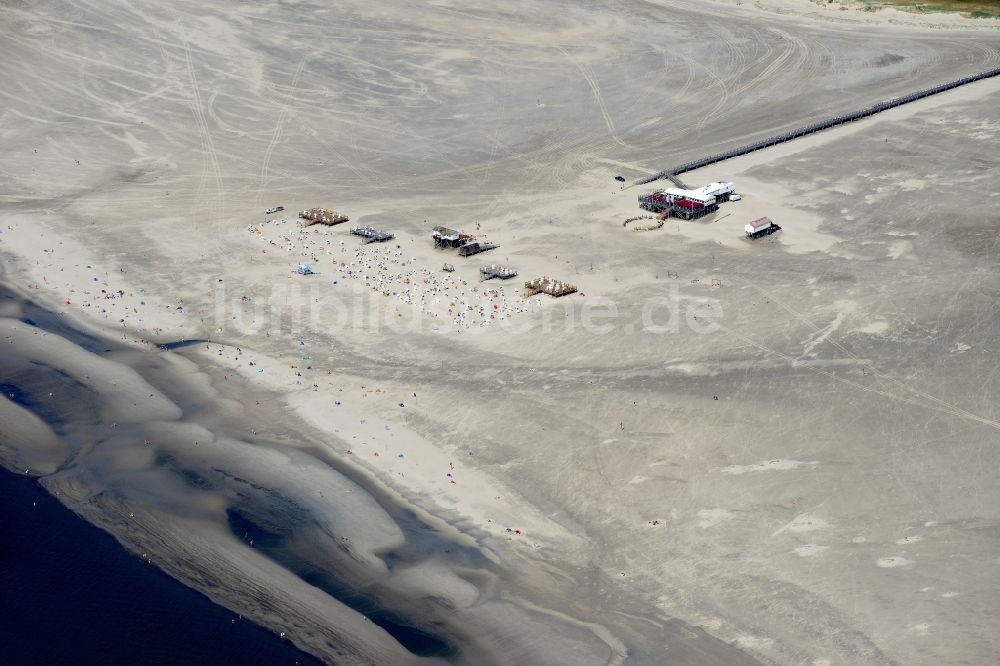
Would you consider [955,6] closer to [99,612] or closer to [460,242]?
[460,242]

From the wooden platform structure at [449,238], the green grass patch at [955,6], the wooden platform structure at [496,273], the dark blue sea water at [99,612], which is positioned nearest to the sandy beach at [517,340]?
the wooden platform structure at [496,273]

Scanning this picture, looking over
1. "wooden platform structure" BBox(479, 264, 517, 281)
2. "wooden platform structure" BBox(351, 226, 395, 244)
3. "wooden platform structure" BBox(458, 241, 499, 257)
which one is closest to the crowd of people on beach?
"wooden platform structure" BBox(351, 226, 395, 244)

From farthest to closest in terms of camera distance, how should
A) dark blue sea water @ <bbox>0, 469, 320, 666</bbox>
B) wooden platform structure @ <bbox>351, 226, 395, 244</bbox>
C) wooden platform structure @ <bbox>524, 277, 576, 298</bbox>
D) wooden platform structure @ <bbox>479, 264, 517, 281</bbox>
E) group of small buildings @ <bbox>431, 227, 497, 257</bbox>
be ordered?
wooden platform structure @ <bbox>351, 226, 395, 244</bbox> < group of small buildings @ <bbox>431, 227, 497, 257</bbox> < wooden platform structure @ <bbox>479, 264, 517, 281</bbox> < wooden platform structure @ <bbox>524, 277, 576, 298</bbox> < dark blue sea water @ <bbox>0, 469, 320, 666</bbox>

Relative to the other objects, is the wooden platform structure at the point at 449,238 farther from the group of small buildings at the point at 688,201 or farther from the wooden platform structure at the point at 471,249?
the group of small buildings at the point at 688,201

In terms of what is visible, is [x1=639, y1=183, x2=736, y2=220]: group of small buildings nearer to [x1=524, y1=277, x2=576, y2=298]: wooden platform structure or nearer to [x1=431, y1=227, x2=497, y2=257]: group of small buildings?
[x1=431, y1=227, x2=497, y2=257]: group of small buildings

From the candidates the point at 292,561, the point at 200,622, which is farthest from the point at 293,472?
the point at 200,622

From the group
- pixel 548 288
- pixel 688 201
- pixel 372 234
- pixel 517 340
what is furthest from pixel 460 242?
pixel 688 201
